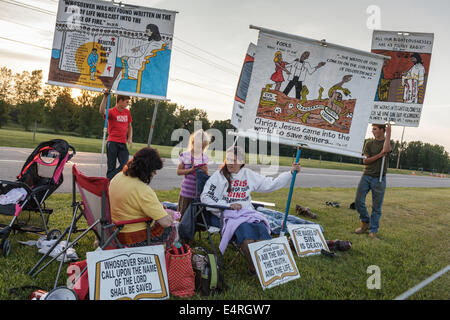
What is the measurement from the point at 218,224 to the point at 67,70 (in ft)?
12.1

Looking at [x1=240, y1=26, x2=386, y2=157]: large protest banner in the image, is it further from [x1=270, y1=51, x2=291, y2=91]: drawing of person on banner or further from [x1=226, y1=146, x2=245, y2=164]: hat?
[x1=226, y1=146, x2=245, y2=164]: hat

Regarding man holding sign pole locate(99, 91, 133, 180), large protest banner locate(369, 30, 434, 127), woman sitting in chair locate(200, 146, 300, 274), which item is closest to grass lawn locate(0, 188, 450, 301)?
woman sitting in chair locate(200, 146, 300, 274)

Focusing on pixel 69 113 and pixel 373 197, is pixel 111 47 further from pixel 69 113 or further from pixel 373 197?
pixel 69 113

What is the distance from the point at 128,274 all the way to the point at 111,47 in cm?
404

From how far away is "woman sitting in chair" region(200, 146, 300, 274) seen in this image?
3.74m

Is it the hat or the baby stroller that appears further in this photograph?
the hat

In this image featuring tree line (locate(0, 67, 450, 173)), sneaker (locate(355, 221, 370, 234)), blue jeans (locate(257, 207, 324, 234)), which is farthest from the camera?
tree line (locate(0, 67, 450, 173))

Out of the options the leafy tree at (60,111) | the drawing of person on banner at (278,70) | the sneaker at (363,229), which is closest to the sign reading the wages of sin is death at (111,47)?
the drawing of person on banner at (278,70)

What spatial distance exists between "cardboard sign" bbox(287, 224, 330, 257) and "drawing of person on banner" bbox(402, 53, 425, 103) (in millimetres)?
3152

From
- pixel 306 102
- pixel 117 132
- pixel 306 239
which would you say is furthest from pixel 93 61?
pixel 306 239

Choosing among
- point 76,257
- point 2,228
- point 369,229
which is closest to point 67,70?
point 2,228
